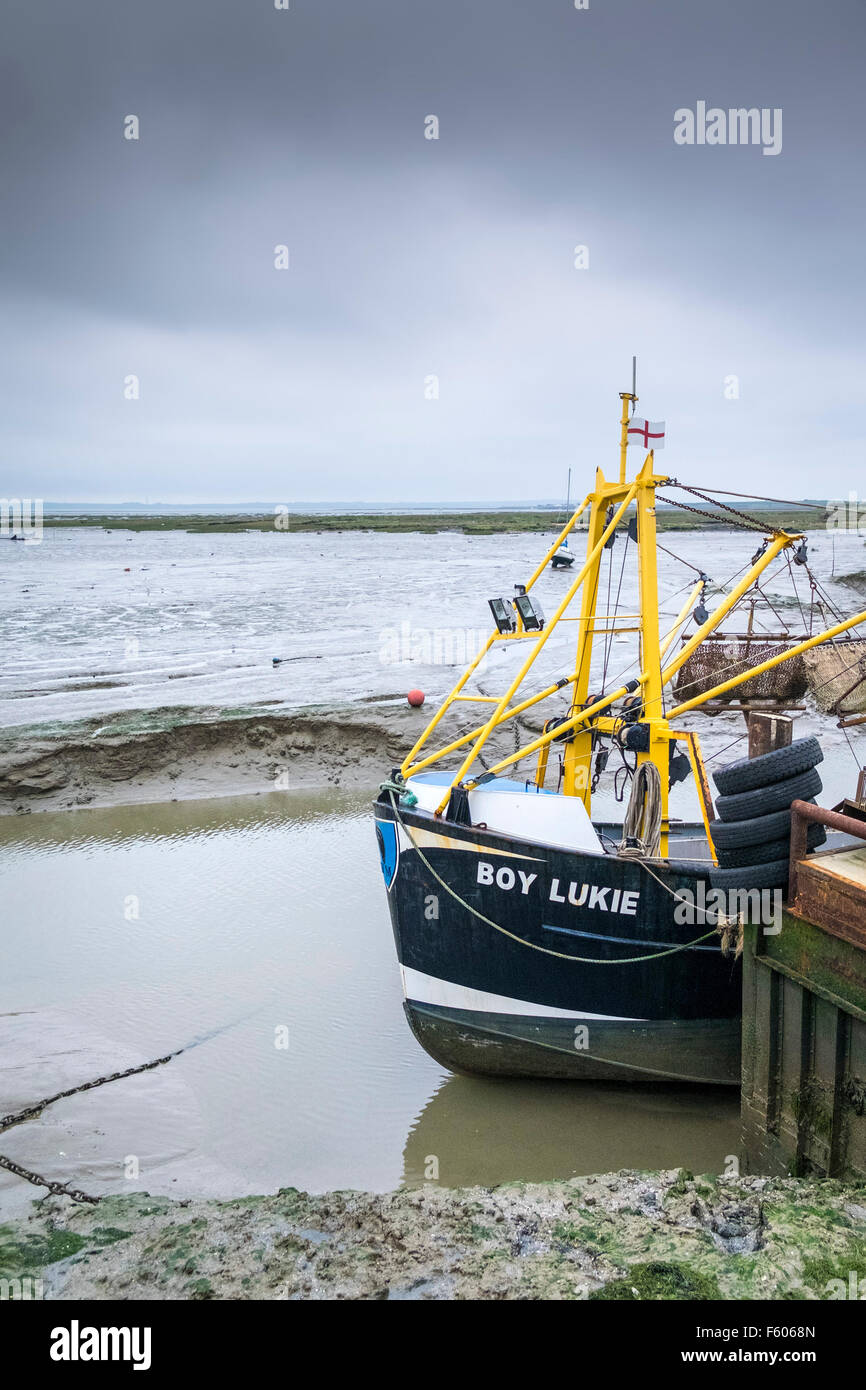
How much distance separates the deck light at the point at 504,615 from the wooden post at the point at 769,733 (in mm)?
2649

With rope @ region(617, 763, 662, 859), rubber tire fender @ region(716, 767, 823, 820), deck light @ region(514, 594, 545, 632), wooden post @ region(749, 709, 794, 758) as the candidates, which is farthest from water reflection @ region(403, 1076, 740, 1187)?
deck light @ region(514, 594, 545, 632)

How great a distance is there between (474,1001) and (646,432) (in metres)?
5.64

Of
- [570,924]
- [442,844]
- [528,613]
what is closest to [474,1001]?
[570,924]

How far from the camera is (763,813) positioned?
7211 mm

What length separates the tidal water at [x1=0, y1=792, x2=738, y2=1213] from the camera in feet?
24.2

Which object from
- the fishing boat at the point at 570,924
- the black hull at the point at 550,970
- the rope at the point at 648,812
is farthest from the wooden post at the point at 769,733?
the black hull at the point at 550,970

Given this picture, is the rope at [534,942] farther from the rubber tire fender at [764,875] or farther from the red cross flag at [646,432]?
the red cross flag at [646,432]

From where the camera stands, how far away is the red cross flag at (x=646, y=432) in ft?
29.1

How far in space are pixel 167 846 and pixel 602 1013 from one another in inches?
325

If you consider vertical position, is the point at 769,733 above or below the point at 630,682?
below

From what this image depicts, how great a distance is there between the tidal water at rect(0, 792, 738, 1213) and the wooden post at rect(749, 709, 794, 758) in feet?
10.9

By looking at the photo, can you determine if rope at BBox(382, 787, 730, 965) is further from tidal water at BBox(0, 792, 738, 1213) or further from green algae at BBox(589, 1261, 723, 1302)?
green algae at BBox(589, 1261, 723, 1302)

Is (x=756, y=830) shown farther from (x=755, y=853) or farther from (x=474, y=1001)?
(x=474, y=1001)
